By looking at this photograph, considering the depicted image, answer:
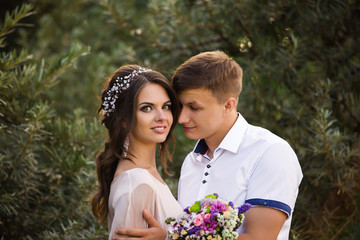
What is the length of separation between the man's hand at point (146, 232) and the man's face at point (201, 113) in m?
0.76

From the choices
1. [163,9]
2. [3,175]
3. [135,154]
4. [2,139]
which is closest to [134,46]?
[163,9]

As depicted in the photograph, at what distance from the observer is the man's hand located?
271 cm

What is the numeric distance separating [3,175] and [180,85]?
80.0 inches

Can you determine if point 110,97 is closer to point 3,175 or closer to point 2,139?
point 3,175

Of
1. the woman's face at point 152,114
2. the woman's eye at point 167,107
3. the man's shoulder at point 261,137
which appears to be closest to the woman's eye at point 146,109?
the woman's face at point 152,114

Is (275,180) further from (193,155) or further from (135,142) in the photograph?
(135,142)

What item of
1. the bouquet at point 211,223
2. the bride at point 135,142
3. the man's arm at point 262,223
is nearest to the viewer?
the bouquet at point 211,223

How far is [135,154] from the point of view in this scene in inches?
127

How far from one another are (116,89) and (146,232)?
1.05 metres

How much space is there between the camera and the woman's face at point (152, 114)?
3.08 meters

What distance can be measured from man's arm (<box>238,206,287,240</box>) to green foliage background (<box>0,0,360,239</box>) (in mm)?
1272

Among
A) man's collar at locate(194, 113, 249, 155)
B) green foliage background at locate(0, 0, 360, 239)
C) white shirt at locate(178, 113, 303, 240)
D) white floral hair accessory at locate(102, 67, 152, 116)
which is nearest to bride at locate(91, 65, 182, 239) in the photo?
white floral hair accessory at locate(102, 67, 152, 116)

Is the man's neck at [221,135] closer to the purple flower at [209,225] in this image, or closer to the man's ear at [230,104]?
the man's ear at [230,104]

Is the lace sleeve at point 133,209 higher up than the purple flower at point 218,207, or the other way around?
the purple flower at point 218,207
